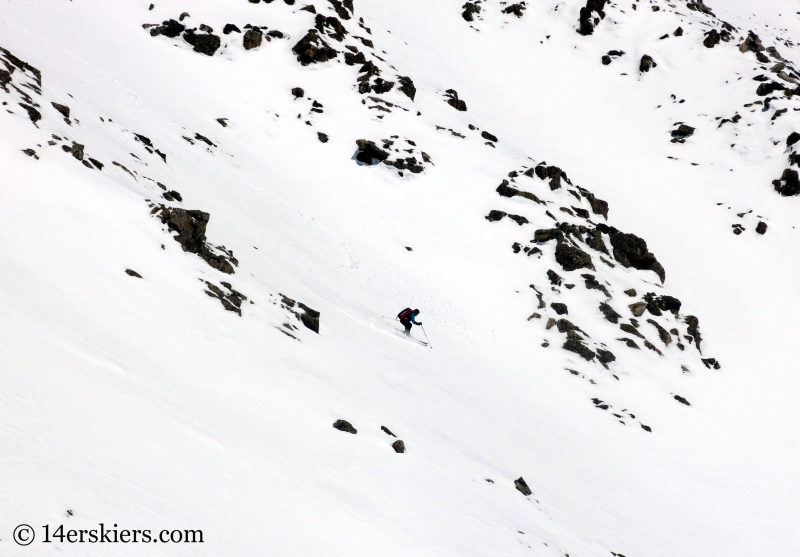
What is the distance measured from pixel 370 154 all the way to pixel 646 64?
39.0 meters

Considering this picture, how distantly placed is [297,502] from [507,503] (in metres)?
6.76

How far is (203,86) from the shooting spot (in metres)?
39.7

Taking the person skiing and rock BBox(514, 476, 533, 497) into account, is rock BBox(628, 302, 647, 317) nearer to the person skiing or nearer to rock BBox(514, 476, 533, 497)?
the person skiing

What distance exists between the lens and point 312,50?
146 feet

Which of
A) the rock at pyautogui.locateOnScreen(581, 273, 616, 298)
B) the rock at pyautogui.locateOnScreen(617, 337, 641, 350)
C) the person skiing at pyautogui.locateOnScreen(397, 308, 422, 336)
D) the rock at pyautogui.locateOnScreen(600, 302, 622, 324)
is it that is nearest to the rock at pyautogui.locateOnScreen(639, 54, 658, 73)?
the rock at pyautogui.locateOnScreen(581, 273, 616, 298)

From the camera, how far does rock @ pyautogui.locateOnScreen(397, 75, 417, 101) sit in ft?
148

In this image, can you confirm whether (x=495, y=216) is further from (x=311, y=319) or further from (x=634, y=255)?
(x=311, y=319)

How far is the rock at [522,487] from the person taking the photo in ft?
50.1

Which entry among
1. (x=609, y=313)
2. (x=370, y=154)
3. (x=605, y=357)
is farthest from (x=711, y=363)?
(x=370, y=154)

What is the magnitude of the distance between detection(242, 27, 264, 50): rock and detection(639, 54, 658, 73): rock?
135 ft

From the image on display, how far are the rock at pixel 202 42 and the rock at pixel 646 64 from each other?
146 ft

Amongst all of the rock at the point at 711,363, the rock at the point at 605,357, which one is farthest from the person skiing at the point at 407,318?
the rock at the point at 711,363

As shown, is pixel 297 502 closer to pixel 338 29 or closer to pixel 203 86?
pixel 203 86

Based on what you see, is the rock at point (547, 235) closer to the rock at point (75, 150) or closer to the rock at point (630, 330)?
the rock at point (630, 330)
